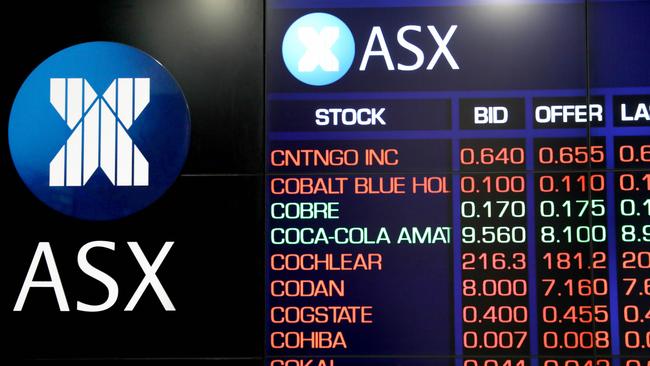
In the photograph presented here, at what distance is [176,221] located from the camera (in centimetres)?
441

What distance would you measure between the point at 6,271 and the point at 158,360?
0.96 metres

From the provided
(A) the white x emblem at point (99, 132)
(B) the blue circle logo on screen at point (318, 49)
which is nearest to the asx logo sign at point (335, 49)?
(B) the blue circle logo on screen at point (318, 49)

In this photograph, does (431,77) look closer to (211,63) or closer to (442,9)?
(442,9)

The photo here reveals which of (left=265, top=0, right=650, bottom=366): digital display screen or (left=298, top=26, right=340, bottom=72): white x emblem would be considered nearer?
(left=265, top=0, right=650, bottom=366): digital display screen

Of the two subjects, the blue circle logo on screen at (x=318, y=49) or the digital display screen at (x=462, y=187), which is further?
the blue circle logo on screen at (x=318, y=49)

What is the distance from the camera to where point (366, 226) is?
14.3 ft

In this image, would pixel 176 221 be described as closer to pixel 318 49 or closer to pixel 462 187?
pixel 318 49

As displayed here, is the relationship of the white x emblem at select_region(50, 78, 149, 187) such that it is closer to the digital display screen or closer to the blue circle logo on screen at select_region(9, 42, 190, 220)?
the blue circle logo on screen at select_region(9, 42, 190, 220)

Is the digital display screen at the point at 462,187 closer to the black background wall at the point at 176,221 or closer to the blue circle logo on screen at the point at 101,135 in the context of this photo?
the black background wall at the point at 176,221

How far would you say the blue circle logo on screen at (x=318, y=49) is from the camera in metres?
4.44

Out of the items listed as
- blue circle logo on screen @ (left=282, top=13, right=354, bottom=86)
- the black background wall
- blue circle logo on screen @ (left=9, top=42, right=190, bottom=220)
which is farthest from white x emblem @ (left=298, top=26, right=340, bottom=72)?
blue circle logo on screen @ (left=9, top=42, right=190, bottom=220)

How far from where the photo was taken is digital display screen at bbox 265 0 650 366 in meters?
4.30

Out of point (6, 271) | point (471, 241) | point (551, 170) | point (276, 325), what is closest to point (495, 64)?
point (551, 170)

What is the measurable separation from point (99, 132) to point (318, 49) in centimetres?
127
